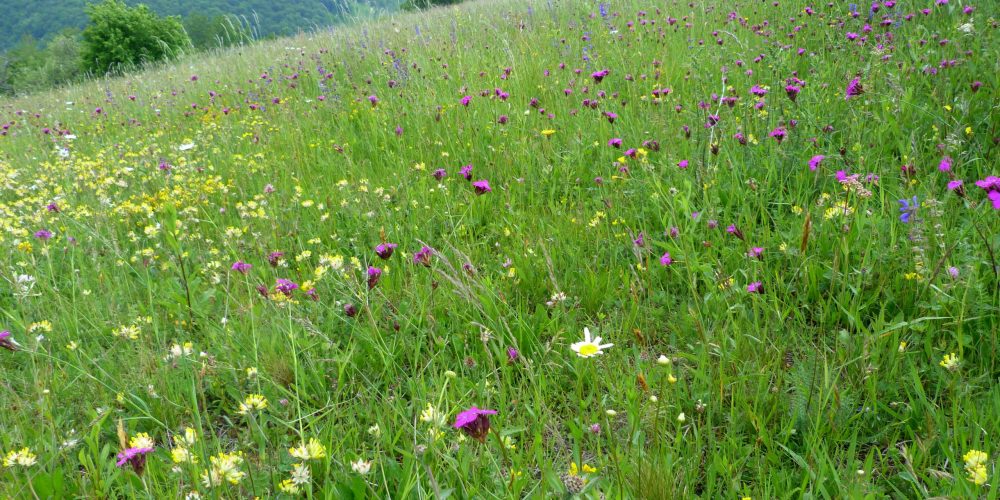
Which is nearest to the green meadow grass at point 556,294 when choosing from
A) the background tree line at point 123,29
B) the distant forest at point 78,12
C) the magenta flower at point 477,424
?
the magenta flower at point 477,424

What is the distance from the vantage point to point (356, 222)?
279cm

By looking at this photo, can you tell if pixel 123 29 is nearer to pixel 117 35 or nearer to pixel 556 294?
pixel 117 35

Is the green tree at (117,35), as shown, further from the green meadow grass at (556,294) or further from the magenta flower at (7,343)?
the magenta flower at (7,343)

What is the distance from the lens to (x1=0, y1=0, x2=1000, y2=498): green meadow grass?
133cm

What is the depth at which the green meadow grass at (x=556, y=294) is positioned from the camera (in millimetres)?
1333

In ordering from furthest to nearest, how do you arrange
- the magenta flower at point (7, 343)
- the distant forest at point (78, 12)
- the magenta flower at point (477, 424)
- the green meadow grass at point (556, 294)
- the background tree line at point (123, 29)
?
the distant forest at point (78, 12), the background tree line at point (123, 29), the magenta flower at point (7, 343), the green meadow grass at point (556, 294), the magenta flower at point (477, 424)

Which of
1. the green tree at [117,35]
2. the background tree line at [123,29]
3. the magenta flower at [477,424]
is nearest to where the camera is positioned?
the magenta flower at [477,424]

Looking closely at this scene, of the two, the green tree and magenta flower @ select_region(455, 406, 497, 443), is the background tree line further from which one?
magenta flower @ select_region(455, 406, 497, 443)

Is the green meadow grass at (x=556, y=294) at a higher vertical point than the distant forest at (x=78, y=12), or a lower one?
lower

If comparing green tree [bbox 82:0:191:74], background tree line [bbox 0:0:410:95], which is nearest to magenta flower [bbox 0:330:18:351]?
background tree line [bbox 0:0:410:95]

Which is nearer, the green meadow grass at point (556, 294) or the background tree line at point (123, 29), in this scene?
the green meadow grass at point (556, 294)

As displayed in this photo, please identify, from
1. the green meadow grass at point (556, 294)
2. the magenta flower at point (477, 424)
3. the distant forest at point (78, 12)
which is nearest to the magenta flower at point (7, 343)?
the green meadow grass at point (556, 294)

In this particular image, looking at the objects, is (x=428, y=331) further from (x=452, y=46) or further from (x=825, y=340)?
(x=452, y=46)

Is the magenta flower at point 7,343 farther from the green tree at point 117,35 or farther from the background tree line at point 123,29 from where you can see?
the green tree at point 117,35
